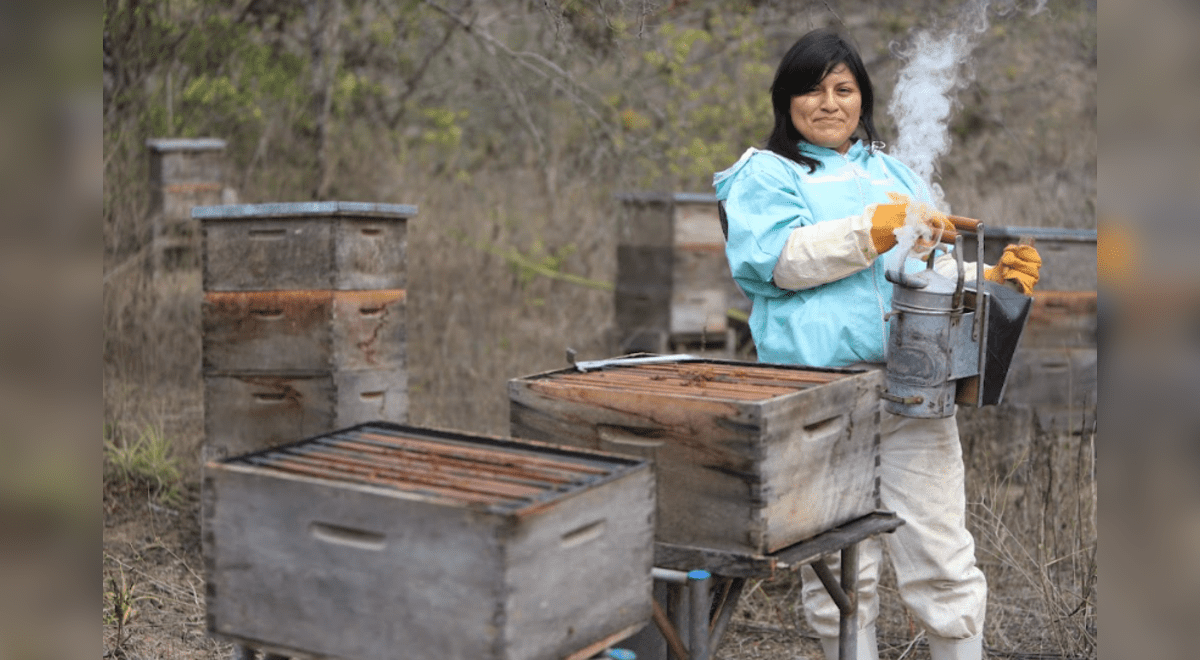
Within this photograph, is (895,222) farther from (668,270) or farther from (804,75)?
(668,270)

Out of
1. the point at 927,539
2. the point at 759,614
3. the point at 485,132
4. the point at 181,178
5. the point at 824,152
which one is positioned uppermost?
the point at 485,132

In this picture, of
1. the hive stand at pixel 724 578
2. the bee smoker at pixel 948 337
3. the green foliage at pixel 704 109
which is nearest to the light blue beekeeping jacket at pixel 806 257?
the bee smoker at pixel 948 337

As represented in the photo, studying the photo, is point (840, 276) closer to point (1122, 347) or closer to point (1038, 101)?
point (1122, 347)

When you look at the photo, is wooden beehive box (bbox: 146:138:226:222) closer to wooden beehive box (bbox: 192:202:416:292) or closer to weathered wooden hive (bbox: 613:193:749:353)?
weathered wooden hive (bbox: 613:193:749:353)

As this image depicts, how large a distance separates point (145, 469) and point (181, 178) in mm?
3041

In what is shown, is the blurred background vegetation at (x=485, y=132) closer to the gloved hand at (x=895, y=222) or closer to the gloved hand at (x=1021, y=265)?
the gloved hand at (x=1021, y=265)

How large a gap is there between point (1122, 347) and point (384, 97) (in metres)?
8.79

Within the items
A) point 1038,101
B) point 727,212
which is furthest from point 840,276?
point 1038,101

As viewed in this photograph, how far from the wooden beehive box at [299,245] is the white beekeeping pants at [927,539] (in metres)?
2.03

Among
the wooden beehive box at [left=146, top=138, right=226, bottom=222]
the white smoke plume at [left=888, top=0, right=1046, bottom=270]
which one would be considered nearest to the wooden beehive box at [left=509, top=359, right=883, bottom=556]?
the white smoke plume at [left=888, top=0, right=1046, bottom=270]

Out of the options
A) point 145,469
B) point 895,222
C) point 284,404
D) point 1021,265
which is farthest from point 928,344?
point 145,469

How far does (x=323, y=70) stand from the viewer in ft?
27.6

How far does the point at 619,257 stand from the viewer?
7.50m

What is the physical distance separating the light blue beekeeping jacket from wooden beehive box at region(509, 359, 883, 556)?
28 centimetres
